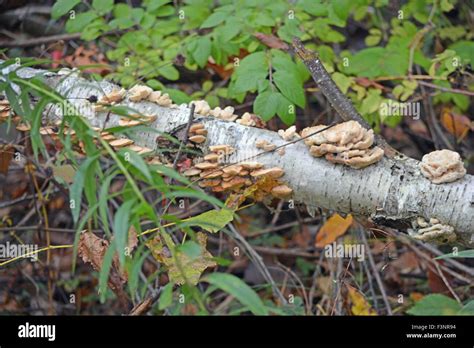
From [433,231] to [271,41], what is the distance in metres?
1.06

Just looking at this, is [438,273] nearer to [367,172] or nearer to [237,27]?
[367,172]

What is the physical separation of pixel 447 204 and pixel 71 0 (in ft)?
5.50

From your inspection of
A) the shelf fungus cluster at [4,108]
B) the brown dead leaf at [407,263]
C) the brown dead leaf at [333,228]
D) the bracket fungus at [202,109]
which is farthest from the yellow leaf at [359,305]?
the shelf fungus cluster at [4,108]

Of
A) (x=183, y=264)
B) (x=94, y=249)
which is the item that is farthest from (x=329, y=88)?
(x=94, y=249)

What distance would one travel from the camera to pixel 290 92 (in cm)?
218

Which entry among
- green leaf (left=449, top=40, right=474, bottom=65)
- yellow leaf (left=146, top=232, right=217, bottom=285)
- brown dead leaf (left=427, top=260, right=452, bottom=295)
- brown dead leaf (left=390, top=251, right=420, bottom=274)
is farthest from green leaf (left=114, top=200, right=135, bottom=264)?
brown dead leaf (left=390, top=251, right=420, bottom=274)

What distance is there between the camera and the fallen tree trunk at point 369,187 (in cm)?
169

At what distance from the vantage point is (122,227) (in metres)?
1.09

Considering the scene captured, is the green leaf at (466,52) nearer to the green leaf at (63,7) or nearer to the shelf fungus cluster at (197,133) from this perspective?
the shelf fungus cluster at (197,133)

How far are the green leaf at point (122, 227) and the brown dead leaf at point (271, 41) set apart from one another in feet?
4.59

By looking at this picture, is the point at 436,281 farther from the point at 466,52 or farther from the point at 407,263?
the point at 466,52

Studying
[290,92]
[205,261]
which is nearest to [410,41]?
[290,92]

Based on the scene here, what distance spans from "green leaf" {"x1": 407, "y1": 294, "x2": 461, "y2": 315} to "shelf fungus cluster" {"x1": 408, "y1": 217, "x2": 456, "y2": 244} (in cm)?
22

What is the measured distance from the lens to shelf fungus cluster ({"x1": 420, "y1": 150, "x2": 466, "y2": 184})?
168cm
